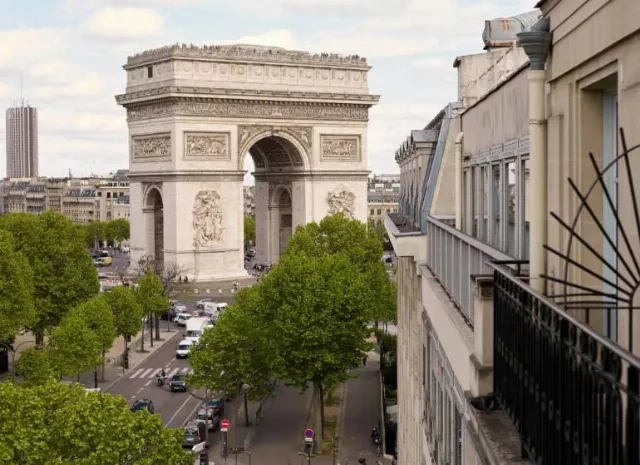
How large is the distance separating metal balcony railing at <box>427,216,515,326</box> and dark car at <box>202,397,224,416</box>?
82.5ft

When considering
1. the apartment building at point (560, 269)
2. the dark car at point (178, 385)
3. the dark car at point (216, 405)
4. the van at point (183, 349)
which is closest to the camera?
the apartment building at point (560, 269)

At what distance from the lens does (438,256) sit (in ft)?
37.9

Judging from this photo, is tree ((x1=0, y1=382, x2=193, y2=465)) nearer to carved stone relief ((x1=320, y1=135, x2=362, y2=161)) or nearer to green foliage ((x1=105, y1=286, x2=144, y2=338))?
green foliage ((x1=105, y1=286, x2=144, y2=338))

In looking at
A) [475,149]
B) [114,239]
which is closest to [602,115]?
[475,149]

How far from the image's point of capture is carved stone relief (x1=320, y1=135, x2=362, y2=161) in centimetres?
6975

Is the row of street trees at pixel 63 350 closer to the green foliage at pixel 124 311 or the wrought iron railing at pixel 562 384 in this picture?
the green foliage at pixel 124 311

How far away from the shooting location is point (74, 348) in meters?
38.3

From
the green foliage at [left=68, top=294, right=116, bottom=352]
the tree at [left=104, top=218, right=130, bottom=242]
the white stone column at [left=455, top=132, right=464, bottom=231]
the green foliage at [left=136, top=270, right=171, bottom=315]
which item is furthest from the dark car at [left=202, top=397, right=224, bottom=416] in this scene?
the tree at [left=104, top=218, right=130, bottom=242]

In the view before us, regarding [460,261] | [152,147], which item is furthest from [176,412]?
[152,147]

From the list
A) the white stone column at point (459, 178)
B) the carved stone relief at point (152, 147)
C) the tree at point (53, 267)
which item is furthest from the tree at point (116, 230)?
the white stone column at point (459, 178)

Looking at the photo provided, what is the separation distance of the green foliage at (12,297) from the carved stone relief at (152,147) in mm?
24074

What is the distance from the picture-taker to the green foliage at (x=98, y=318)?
41.5 metres

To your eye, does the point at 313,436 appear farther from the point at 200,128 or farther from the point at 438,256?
the point at 200,128

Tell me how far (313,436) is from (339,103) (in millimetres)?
40324
